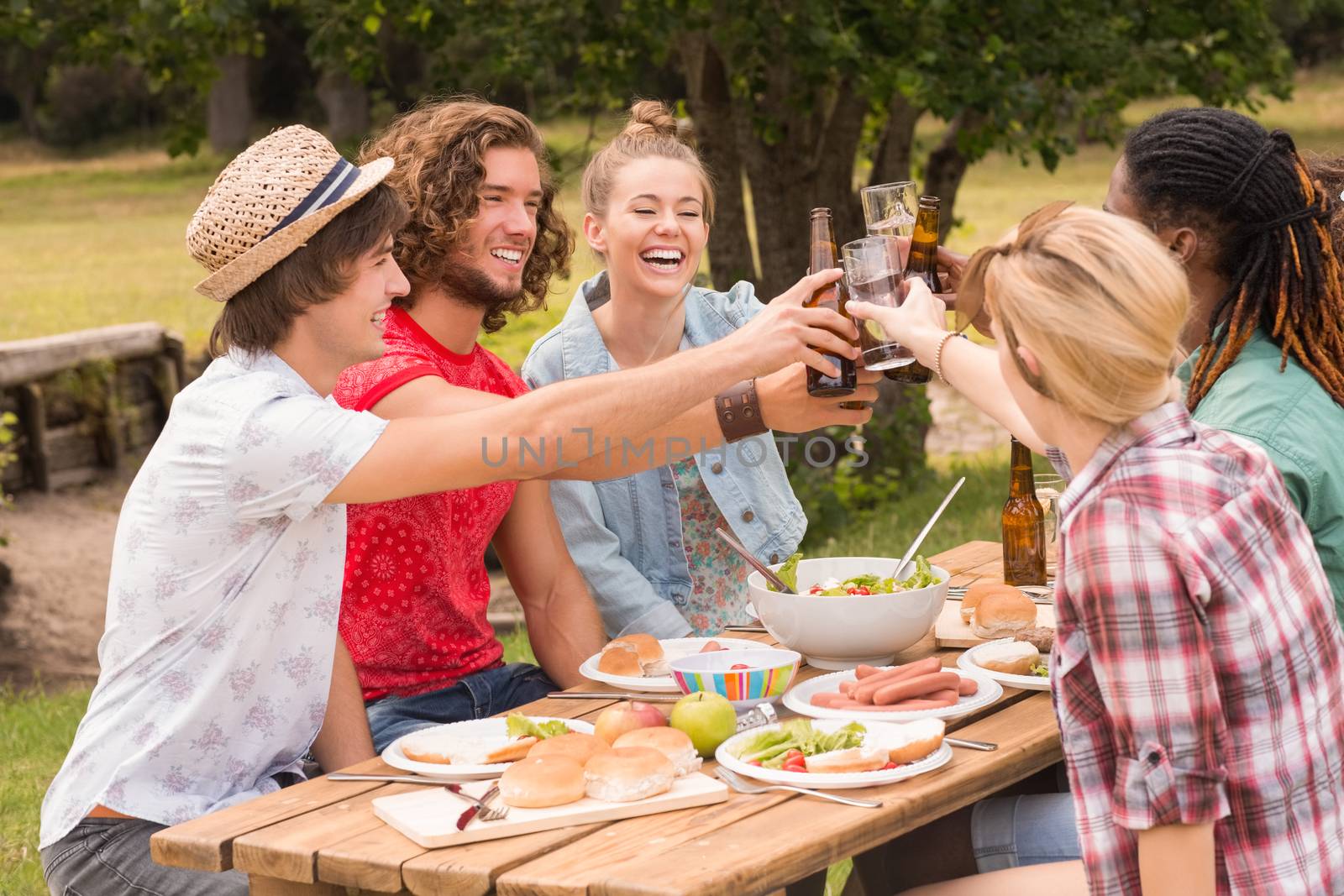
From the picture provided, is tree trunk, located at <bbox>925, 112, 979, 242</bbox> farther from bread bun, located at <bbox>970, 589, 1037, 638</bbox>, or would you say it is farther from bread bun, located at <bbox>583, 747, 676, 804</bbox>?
bread bun, located at <bbox>583, 747, 676, 804</bbox>

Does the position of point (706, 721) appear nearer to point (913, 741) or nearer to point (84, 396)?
point (913, 741)

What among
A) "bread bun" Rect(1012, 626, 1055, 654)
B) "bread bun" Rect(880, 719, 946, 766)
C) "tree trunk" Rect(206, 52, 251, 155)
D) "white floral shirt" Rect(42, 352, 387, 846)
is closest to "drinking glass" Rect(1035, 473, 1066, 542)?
"bread bun" Rect(1012, 626, 1055, 654)

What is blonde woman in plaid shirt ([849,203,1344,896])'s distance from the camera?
206 cm

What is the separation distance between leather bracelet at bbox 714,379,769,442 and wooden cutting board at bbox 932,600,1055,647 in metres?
0.66

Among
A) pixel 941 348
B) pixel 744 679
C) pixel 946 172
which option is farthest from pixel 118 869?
pixel 946 172

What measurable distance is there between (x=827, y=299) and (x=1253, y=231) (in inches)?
38.5

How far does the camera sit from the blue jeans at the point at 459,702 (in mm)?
3416

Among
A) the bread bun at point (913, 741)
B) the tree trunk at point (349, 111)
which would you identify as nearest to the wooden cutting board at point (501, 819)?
the bread bun at point (913, 741)

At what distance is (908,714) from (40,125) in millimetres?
44824

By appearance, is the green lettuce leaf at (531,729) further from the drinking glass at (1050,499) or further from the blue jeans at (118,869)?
the drinking glass at (1050,499)

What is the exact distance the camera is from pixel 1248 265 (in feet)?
9.77

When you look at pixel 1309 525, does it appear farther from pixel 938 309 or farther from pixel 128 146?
pixel 128 146

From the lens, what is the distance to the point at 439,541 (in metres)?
3.61

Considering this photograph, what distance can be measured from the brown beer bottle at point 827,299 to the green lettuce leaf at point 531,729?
1.17 metres
